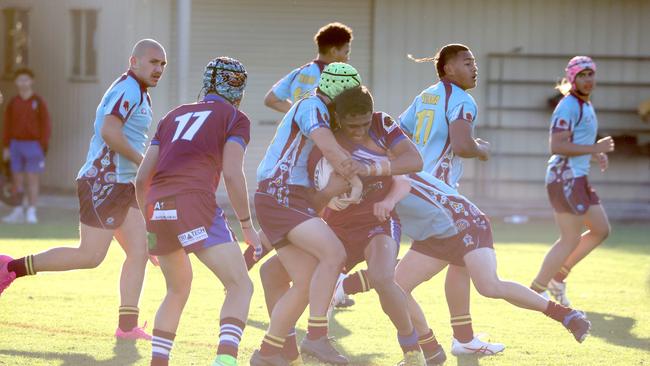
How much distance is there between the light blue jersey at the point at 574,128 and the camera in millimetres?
10266

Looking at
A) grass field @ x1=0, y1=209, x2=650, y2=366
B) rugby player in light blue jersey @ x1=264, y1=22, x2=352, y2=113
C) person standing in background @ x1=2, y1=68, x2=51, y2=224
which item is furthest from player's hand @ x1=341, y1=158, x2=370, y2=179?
person standing in background @ x1=2, y1=68, x2=51, y2=224

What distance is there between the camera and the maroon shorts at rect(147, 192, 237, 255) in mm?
6473

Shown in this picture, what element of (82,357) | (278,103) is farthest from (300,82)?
(82,357)

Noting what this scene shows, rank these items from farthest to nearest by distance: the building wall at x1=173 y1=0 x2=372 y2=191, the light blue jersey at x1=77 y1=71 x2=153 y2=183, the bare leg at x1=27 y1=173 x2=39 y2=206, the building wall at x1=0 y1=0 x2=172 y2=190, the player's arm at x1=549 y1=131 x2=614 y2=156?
the building wall at x1=173 y1=0 x2=372 y2=191 → the building wall at x1=0 y1=0 x2=172 y2=190 → the bare leg at x1=27 y1=173 x2=39 y2=206 → the player's arm at x1=549 y1=131 x2=614 y2=156 → the light blue jersey at x1=77 y1=71 x2=153 y2=183

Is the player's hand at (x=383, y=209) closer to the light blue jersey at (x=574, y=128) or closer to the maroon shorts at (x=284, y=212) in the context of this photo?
the maroon shorts at (x=284, y=212)

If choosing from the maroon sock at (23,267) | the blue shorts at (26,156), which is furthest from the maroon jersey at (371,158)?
the blue shorts at (26,156)

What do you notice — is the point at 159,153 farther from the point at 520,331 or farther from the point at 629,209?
the point at 629,209

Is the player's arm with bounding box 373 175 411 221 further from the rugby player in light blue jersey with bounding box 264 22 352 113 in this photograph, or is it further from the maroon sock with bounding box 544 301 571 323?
the rugby player in light blue jersey with bounding box 264 22 352 113

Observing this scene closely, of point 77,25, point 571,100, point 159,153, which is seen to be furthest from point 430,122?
point 77,25

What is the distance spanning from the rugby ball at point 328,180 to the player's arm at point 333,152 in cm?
10

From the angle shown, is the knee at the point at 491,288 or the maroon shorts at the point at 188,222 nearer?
the maroon shorts at the point at 188,222

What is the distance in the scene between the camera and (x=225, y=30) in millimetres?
20609

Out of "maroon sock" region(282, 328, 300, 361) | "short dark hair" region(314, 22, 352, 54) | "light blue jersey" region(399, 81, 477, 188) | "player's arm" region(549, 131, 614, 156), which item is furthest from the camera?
"player's arm" region(549, 131, 614, 156)

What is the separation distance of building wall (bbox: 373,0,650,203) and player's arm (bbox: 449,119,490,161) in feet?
42.9
